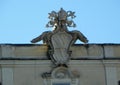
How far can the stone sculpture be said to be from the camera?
3297cm

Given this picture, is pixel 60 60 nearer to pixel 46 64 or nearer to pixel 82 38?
pixel 46 64

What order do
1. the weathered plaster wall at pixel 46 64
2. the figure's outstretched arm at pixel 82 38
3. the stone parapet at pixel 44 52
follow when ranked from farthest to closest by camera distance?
the figure's outstretched arm at pixel 82 38 < the stone parapet at pixel 44 52 < the weathered plaster wall at pixel 46 64

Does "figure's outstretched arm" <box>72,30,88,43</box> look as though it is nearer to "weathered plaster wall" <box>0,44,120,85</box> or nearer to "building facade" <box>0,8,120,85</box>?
"building facade" <box>0,8,120,85</box>

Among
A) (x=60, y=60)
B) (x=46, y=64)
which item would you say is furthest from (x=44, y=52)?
(x=60, y=60)

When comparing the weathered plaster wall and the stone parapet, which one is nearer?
the weathered plaster wall

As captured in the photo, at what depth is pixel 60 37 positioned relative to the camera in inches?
1313

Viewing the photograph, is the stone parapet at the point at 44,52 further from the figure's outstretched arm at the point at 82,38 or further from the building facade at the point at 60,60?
the figure's outstretched arm at the point at 82,38

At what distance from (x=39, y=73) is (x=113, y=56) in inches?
124

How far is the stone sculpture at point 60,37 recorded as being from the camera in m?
33.0

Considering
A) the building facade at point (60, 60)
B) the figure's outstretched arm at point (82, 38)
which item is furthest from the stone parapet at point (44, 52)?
the figure's outstretched arm at point (82, 38)

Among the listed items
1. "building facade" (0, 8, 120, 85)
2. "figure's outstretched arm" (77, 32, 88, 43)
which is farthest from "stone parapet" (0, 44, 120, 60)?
"figure's outstretched arm" (77, 32, 88, 43)

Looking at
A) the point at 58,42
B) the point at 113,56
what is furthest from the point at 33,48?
the point at 113,56

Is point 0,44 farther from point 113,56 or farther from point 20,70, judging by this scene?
point 113,56

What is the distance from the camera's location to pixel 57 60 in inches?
1294
